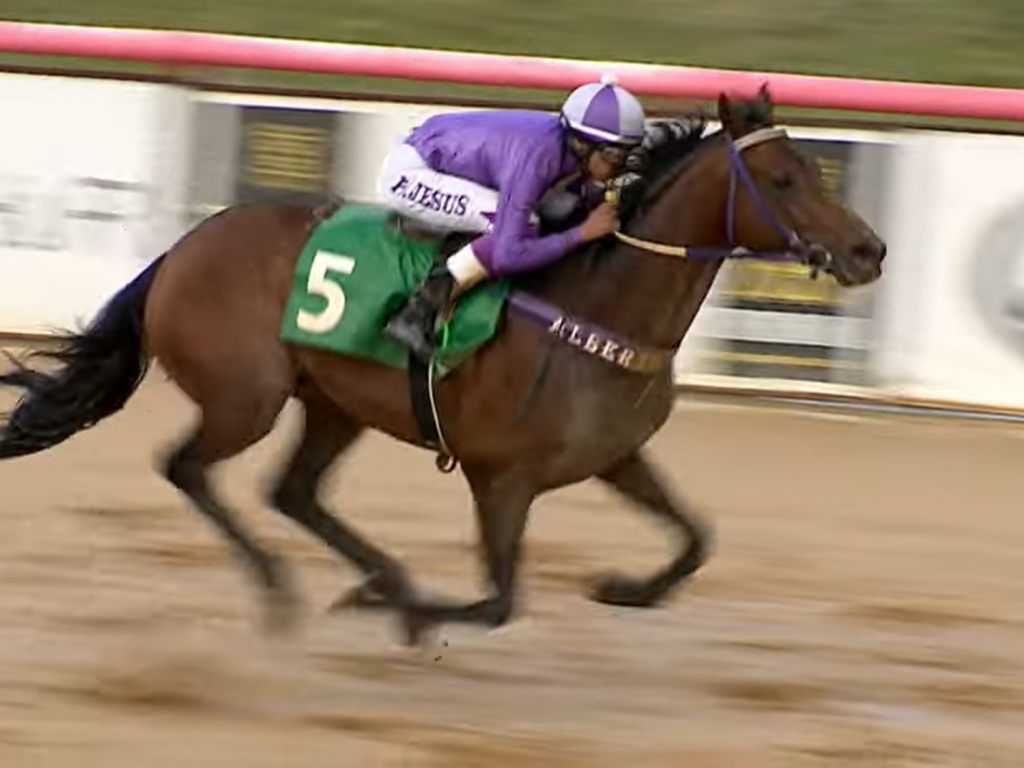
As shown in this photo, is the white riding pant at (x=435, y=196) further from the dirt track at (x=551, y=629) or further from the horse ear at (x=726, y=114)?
the dirt track at (x=551, y=629)

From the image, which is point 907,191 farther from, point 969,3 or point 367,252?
point 969,3

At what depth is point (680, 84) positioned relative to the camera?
471 inches

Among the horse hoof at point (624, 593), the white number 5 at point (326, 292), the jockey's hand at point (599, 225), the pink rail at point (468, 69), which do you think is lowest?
the pink rail at point (468, 69)

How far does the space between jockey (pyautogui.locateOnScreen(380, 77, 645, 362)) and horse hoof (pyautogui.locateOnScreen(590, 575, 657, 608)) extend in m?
0.85

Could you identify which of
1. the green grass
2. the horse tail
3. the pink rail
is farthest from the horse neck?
the green grass

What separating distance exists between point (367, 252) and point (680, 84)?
5.62m

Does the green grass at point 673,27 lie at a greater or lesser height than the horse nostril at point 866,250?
lesser

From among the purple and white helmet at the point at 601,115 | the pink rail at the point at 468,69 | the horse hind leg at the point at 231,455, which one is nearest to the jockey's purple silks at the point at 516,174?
the purple and white helmet at the point at 601,115

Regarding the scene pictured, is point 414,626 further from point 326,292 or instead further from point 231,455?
point 326,292

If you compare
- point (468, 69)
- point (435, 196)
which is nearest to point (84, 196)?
point (468, 69)

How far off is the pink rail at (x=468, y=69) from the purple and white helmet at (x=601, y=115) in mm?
5303

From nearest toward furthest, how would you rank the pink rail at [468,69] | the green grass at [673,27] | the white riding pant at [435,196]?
the white riding pant at [435,196] → the pink rail at [468,69] → the green grass at [673,27]

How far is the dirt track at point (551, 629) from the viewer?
5.72 metres

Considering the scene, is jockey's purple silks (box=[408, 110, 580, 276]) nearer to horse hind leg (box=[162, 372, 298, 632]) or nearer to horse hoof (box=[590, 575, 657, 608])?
horse hind leg (box=[162, 372, 298, 632])
